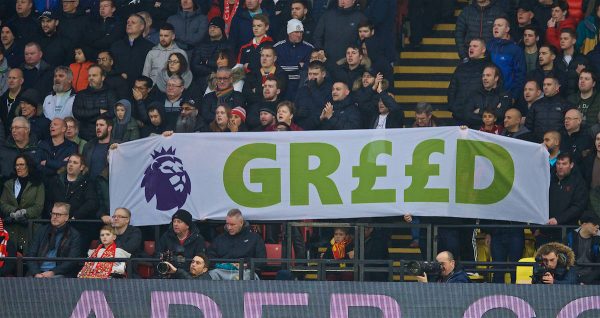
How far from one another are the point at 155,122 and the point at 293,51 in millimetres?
2047

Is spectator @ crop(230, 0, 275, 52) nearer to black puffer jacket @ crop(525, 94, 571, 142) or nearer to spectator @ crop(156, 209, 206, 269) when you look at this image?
black puffer jacket @ crop(525, 94, 571, 142)

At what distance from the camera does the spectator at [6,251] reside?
20.9m

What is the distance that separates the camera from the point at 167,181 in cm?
2155

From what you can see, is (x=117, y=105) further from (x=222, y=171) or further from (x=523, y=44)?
(x=523, y=44)

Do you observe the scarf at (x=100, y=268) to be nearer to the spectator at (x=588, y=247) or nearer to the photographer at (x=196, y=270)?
the photographer at (x=196, y=270)

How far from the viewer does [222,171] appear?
21.4 meters

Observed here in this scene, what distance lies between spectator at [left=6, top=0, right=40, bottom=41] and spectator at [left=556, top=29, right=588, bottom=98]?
23.5 feet

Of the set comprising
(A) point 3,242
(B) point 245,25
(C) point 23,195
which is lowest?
(A) point 3,242

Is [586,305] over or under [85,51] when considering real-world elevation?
under

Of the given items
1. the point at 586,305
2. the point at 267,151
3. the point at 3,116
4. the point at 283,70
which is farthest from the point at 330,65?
the point at 586,305

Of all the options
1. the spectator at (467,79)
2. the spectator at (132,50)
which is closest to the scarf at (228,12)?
the spectator at (132,50)

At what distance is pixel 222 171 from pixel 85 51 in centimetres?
408

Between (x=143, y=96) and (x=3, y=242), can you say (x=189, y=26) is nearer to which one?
(x=143, y=96)

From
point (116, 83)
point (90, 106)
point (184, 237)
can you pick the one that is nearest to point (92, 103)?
point (90, 106)
